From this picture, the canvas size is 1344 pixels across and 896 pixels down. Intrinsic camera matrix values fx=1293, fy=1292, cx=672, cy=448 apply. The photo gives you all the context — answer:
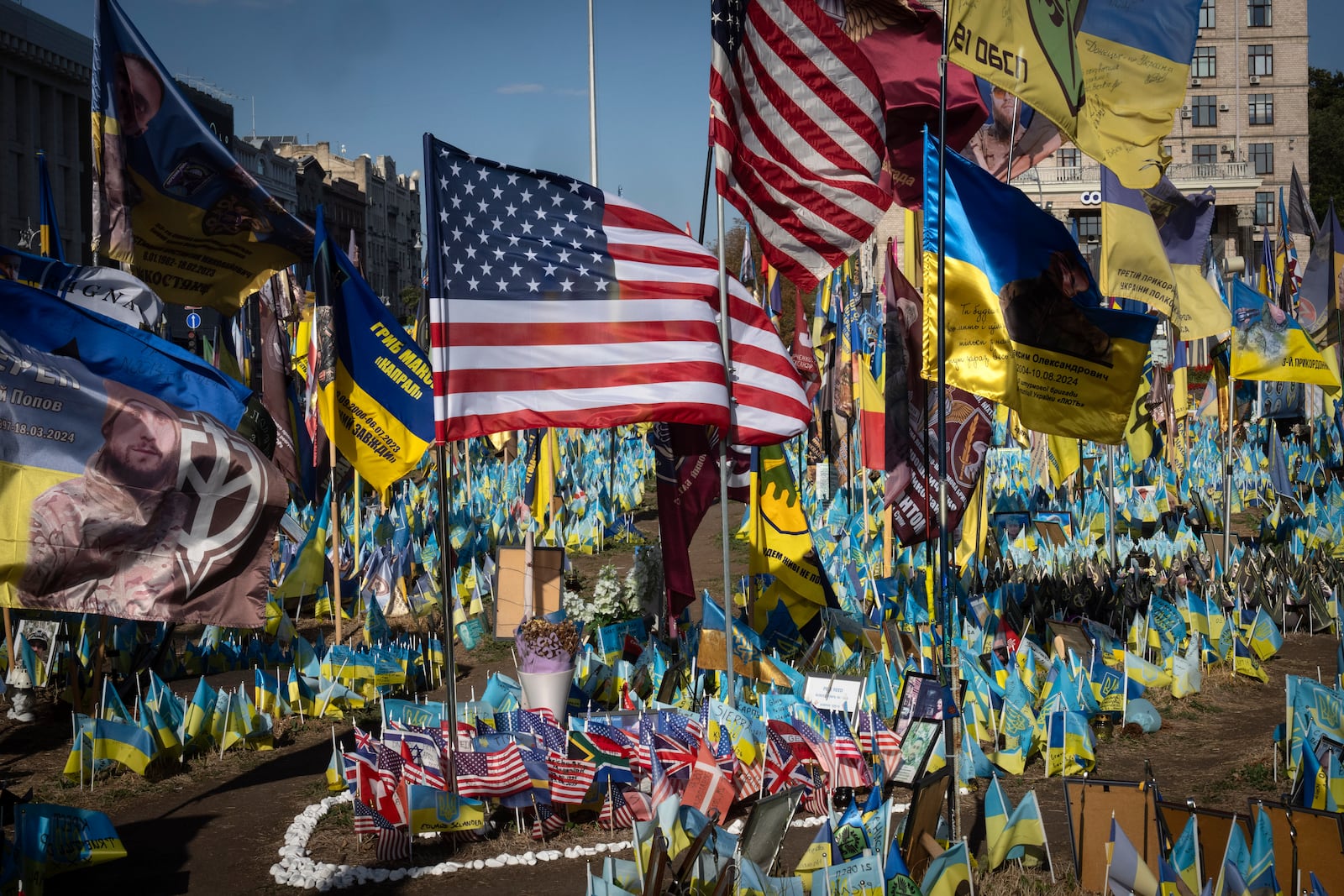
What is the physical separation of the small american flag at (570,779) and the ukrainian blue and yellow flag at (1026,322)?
313 cm

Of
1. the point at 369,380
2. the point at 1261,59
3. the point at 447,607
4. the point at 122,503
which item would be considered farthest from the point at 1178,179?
the point at 122,503

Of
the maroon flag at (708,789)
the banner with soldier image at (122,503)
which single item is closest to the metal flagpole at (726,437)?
the maroon flag at (708,789)

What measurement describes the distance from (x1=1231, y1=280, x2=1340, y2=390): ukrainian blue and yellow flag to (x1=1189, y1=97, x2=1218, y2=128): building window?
5990 centimetres

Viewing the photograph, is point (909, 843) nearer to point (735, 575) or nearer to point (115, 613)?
point (115, 613)

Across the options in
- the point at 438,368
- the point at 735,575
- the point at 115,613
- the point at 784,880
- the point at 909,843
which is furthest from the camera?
the point at 735,575

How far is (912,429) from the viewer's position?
36.5 feet

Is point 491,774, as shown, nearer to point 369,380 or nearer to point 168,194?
point 369,380

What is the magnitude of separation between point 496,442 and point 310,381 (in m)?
8.15

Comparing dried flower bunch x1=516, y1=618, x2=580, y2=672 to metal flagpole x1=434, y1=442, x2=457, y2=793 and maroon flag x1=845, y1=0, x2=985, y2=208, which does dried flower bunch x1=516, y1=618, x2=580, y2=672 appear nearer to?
metal flagpole x1=434, y1=442, x2=457, y2=793

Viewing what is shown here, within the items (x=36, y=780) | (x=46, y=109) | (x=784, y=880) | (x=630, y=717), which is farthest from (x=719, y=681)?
(x=46, y=109)

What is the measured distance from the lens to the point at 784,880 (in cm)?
551

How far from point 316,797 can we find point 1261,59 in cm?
7329

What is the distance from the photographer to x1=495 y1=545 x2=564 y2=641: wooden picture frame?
12297 millimetres

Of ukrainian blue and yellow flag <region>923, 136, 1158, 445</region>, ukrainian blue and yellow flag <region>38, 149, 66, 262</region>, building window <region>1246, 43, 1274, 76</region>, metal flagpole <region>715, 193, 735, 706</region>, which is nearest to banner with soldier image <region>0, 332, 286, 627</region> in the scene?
metal flagpole <region>715, 193, 735, 706</region>
